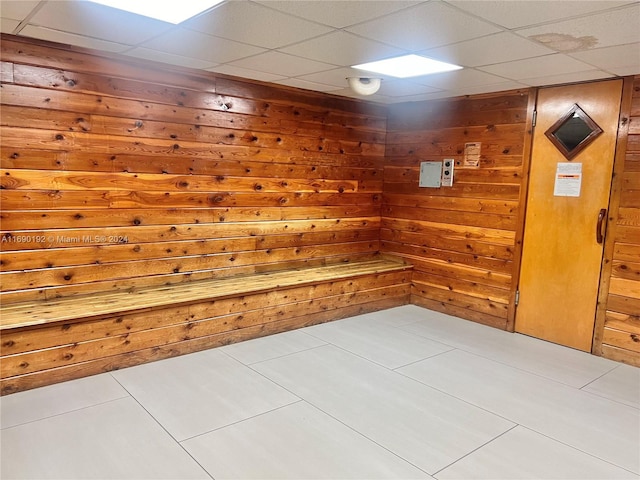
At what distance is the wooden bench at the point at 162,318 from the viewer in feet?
9.42

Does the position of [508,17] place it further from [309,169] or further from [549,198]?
[309,169]

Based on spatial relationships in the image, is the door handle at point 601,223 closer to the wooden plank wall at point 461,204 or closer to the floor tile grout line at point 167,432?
the wooden plank wall at point 461,204

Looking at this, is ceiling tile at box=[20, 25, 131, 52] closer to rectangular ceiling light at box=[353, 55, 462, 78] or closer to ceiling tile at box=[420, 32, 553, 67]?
rectangular ceiling light at box=[353, 55, 462, 78]

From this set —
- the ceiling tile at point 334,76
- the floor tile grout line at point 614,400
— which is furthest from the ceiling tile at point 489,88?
the floor tile grout line at point 614,400

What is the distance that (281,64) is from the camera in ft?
11.5

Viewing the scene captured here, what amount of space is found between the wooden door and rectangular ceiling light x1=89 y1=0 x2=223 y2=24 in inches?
121

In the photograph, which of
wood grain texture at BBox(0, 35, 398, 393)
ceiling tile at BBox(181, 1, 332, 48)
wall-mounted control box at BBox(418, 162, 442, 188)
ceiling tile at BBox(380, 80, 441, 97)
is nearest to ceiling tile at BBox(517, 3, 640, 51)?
ceiling tile at BBox(181, 1, 332, 48)

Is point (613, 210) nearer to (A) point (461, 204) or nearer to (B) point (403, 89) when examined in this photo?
(A) point (461, 204)

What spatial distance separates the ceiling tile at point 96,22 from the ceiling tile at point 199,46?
0.33 feet

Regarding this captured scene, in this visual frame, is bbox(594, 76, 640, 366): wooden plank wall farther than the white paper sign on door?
No

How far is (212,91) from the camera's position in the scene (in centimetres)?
394

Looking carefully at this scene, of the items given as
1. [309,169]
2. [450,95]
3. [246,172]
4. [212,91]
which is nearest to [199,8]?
[212,91]

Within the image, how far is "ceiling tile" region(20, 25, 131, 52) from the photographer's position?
2.85 meters

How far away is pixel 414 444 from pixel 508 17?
7.45 feet
